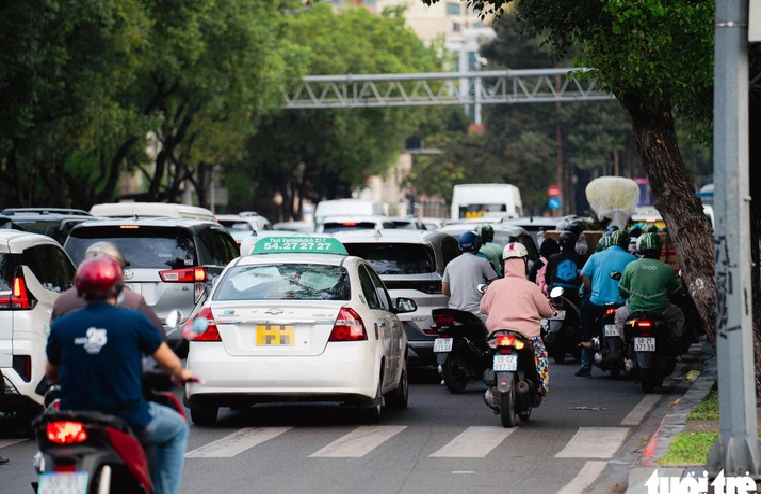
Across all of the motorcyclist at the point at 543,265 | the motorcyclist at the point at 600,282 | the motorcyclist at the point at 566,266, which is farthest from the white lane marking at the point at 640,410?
the motorcyclist at the point at 543,265

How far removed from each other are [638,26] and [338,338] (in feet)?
14.8

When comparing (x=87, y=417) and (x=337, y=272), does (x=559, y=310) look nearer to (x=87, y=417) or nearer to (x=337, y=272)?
(x=337, y=272)

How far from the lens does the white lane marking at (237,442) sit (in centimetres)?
1130

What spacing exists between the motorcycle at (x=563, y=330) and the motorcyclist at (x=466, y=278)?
3.48m

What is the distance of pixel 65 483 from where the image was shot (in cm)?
621

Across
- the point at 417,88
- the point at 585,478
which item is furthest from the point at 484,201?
the point at 585,478

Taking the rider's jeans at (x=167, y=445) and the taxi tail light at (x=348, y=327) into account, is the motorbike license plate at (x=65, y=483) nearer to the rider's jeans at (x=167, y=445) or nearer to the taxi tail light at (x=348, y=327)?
the rider's jeans at (x=167, y=445)

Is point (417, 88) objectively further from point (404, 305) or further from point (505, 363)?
point (505, 363)

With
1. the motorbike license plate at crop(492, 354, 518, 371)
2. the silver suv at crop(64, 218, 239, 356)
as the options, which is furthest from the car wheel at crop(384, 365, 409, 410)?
the silver suv at crop(64, 218, 239, 356)

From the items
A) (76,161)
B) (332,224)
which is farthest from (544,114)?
(332,224)

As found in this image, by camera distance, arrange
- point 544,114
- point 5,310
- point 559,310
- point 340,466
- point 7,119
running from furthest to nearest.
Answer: point 544,114 < point 7,119 < point 559,310 < point 5,310 < point 340,466

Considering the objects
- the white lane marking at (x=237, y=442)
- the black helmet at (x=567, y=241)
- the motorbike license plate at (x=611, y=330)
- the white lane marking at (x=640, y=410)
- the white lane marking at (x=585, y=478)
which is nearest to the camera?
the white lane marking at (x=585, y=478)

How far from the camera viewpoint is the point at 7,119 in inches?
1391

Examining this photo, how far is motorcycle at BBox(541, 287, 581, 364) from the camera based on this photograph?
19578mm
